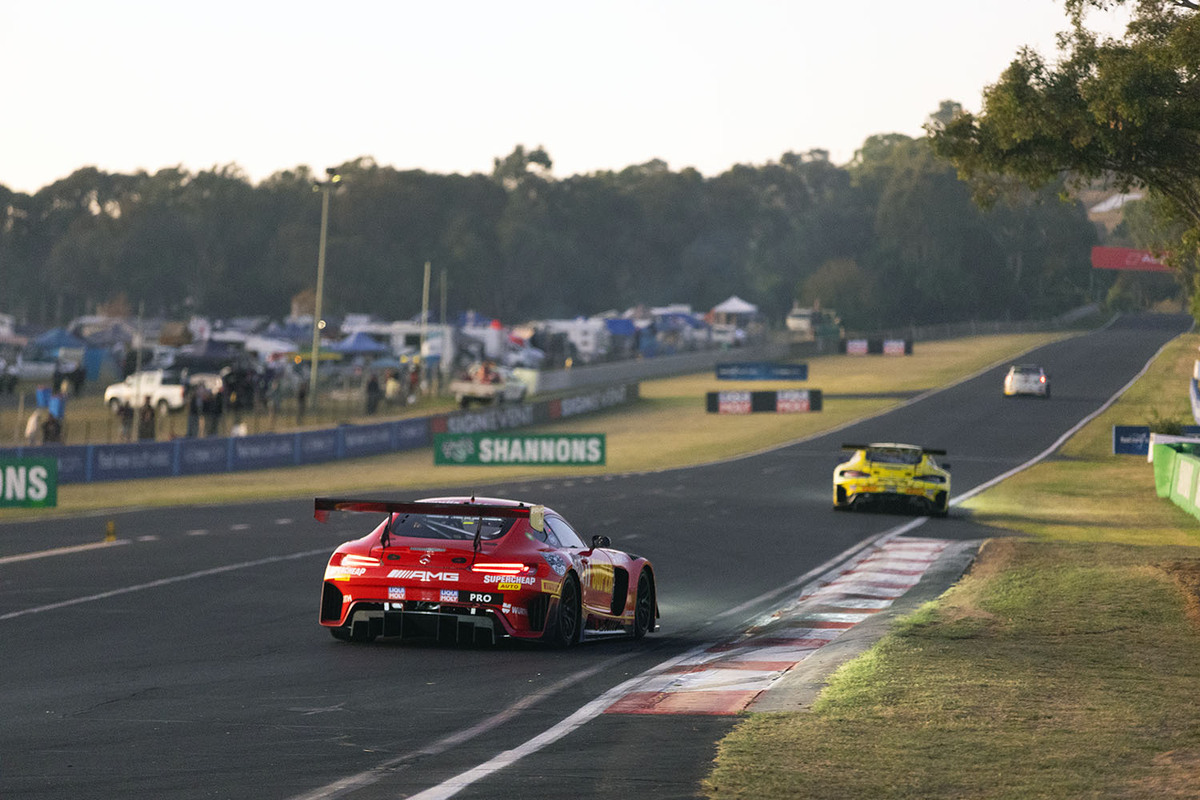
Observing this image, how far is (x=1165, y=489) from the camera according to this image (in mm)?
36469

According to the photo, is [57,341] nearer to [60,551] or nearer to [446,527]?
[60,551]

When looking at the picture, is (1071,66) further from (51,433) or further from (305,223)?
(305,223)

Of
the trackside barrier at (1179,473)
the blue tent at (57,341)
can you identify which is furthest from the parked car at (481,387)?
the trackside barrier at (1179,473)

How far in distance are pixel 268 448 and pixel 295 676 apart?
3358cm

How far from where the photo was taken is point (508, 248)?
501 ft

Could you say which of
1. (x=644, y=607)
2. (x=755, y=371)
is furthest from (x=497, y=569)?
(x=755, y=371)

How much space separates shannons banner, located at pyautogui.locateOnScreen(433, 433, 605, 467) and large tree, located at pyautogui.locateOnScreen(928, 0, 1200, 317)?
61.3 ft

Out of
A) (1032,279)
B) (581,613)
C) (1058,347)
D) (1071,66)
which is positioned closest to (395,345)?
(1058,347)

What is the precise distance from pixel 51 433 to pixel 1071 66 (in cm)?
2759

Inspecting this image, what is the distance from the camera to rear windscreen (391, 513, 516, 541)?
41.6 feet

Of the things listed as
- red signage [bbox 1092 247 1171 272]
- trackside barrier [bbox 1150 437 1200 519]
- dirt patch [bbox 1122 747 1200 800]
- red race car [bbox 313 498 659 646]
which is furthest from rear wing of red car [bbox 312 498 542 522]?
red signage [bbox 1092 247 1171 272]

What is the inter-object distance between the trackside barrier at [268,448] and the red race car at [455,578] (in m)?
22.8

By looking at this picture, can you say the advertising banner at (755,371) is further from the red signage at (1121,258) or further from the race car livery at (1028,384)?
the red signage at (1121,258)

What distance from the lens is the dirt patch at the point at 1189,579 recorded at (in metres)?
14.2
